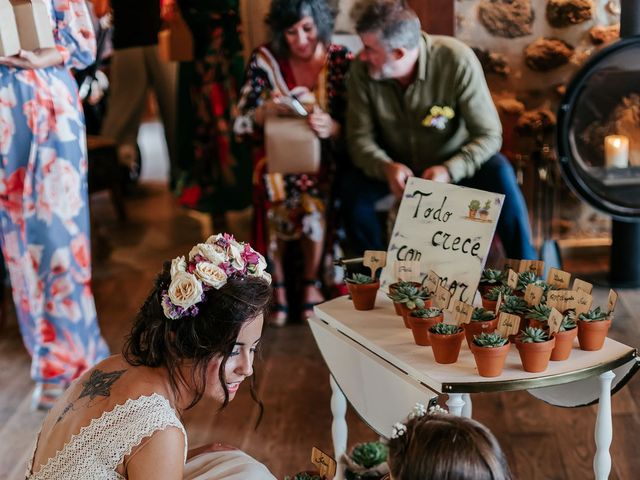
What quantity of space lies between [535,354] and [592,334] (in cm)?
17

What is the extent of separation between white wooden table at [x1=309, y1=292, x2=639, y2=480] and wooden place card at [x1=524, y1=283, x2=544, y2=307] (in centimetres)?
12

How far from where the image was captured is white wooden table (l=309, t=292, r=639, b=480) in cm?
192

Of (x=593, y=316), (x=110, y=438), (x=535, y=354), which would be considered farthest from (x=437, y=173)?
(x=110, y=438)

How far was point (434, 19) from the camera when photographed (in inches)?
147

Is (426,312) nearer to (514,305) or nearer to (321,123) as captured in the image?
(514,305)

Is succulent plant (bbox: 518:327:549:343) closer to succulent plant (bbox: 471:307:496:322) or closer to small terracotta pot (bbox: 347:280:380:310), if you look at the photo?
succulent plant (bbox: 471:307:496:322)

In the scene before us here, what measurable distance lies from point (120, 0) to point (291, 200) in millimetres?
2386

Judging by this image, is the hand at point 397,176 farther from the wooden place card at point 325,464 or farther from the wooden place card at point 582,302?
the wooden place card at point 325,464

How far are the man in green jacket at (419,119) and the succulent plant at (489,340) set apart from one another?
135cm

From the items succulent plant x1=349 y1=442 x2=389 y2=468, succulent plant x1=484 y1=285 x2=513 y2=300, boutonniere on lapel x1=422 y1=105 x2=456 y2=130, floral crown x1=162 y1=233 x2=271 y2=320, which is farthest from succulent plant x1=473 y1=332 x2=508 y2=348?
boutonniere on lapel x1=422 y1=105 x2=456 y2=130

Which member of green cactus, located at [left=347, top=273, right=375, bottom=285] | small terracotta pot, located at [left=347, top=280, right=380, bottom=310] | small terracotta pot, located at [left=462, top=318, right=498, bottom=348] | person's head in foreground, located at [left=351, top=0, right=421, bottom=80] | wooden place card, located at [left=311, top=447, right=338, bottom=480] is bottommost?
wooden place card, located at [left=311, top=447, right=338, bottom=480]

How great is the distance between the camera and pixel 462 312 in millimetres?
2053

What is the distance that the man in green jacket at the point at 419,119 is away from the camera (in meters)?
3.30

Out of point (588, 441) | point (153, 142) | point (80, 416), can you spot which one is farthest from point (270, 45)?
point (153, 142)
